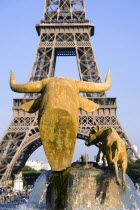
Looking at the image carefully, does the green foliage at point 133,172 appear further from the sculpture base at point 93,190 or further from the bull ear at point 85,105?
the bull ear at point 85,105

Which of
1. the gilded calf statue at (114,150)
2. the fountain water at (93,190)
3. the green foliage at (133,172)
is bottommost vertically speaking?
the fountain water at (93,190)

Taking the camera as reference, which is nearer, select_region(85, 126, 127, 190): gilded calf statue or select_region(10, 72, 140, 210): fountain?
select_region(10, 72, 140, 210): fountain

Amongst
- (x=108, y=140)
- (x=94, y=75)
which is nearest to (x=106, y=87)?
(x=108, y=140)

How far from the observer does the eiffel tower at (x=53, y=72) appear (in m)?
41.8

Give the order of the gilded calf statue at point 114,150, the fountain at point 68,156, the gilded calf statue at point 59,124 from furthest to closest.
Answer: the gilded calf statue at point 114,150
the fountain at point 68,156
the gilded calf statue at point 59,124

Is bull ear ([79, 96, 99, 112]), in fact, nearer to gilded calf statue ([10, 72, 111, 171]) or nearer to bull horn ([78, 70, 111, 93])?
bull horn ([78, 70, 111, 93])

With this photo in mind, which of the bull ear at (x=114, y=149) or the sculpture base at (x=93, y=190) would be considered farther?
the sculpture base at (x=93, y=190)

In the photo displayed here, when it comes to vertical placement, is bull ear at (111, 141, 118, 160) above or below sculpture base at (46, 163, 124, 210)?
above

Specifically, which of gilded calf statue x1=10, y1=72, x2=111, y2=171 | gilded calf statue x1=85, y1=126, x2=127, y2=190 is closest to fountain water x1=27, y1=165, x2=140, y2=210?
gilded calf statue x1=85, y1=126, x2=127, y2=190

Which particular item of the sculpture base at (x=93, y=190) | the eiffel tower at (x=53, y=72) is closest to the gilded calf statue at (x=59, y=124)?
the sculpture base at (x=93, y=190)

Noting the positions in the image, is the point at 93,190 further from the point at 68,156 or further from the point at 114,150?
the point at 68,156

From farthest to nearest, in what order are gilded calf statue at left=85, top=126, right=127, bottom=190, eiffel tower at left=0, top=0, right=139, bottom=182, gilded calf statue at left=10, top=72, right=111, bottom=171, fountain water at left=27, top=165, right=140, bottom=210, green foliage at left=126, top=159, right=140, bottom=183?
1. green foliage at left=126, top=159, right=140, bottom=183
2. eiffel tower at left=0, top=0, right=139, bottom=182
3. fountain water at left=27, top=165, right=140, bottom=210
4. gilded calf statue at left=85, top=126, right=127, bottom=190
5. gilded calf statue at left=10, top=72, right=111, bottom=171

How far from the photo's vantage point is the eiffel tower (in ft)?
137

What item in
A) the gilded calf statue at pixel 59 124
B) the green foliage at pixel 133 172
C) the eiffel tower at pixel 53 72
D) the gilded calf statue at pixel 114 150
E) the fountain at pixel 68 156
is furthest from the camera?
the green foliage at pixel 133 172
